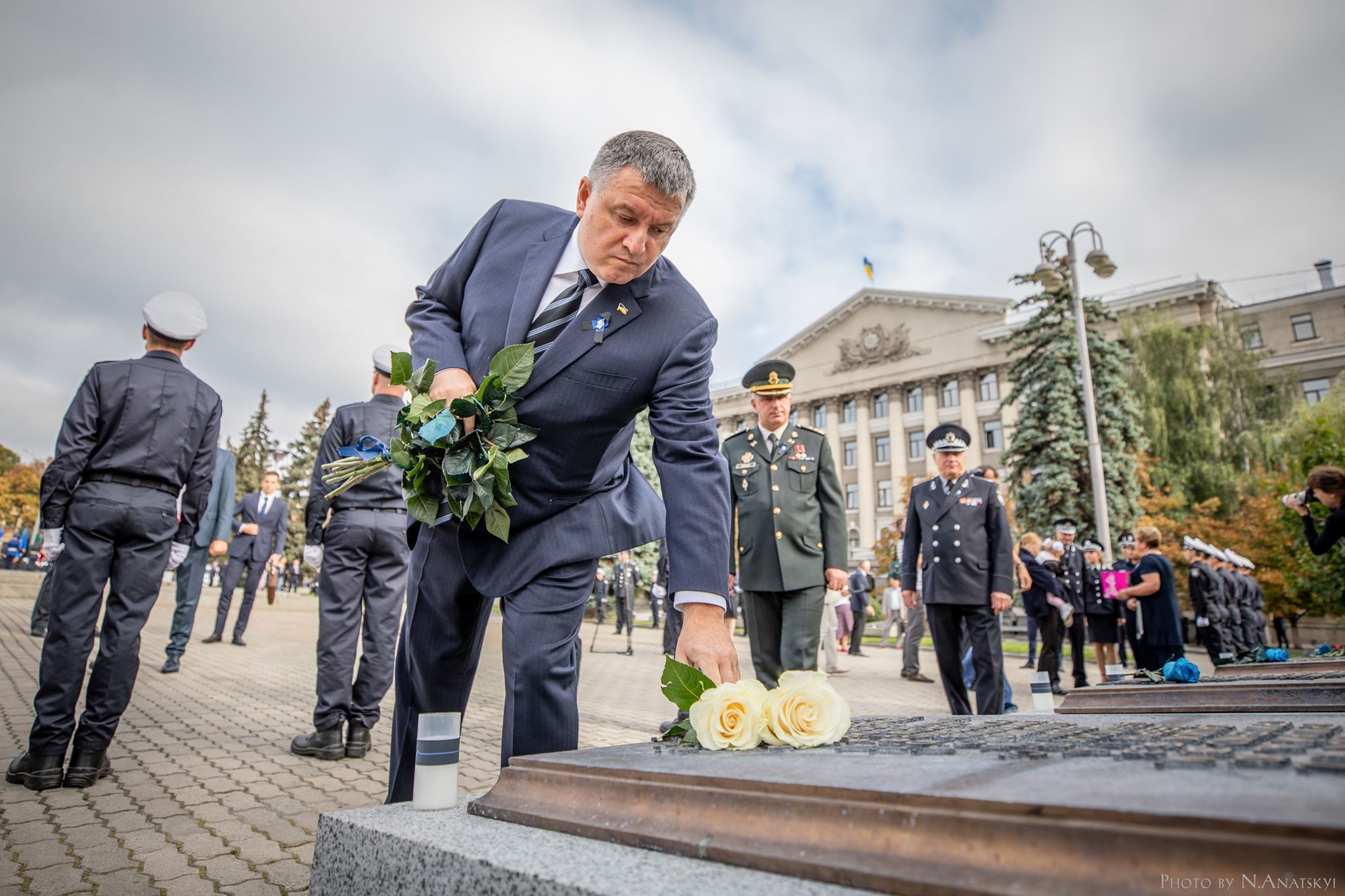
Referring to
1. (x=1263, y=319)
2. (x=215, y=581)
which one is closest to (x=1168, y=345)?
(x=1263, y=319)

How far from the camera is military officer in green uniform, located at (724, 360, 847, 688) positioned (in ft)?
16.7

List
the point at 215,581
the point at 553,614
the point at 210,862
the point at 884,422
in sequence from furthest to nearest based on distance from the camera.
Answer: the point at 884,422, the point at 215,581, the point at 210,862, the point at 553,614

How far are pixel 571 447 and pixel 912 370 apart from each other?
55232 mm

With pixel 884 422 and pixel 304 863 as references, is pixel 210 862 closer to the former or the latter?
pixel 304 863

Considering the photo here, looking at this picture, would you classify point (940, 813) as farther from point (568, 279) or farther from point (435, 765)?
point (568, 279)

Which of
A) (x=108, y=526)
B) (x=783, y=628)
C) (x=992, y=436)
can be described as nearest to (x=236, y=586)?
(x=108, y=526)

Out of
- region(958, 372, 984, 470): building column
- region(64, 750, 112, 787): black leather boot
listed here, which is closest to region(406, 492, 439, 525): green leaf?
region(64, 750, 112, 787): black leather boot

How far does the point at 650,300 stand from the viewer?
2557 millimetres

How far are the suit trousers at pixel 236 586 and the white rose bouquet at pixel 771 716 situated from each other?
1139 centimetres

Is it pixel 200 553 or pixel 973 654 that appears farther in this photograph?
pixel 200 553

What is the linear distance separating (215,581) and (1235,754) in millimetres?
49972

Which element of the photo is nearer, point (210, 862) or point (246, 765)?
point (210, 862)

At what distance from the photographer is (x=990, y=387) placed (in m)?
51.8

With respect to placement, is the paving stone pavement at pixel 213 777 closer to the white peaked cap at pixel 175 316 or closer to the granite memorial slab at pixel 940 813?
the granite memorial slab at pixel 940 813
